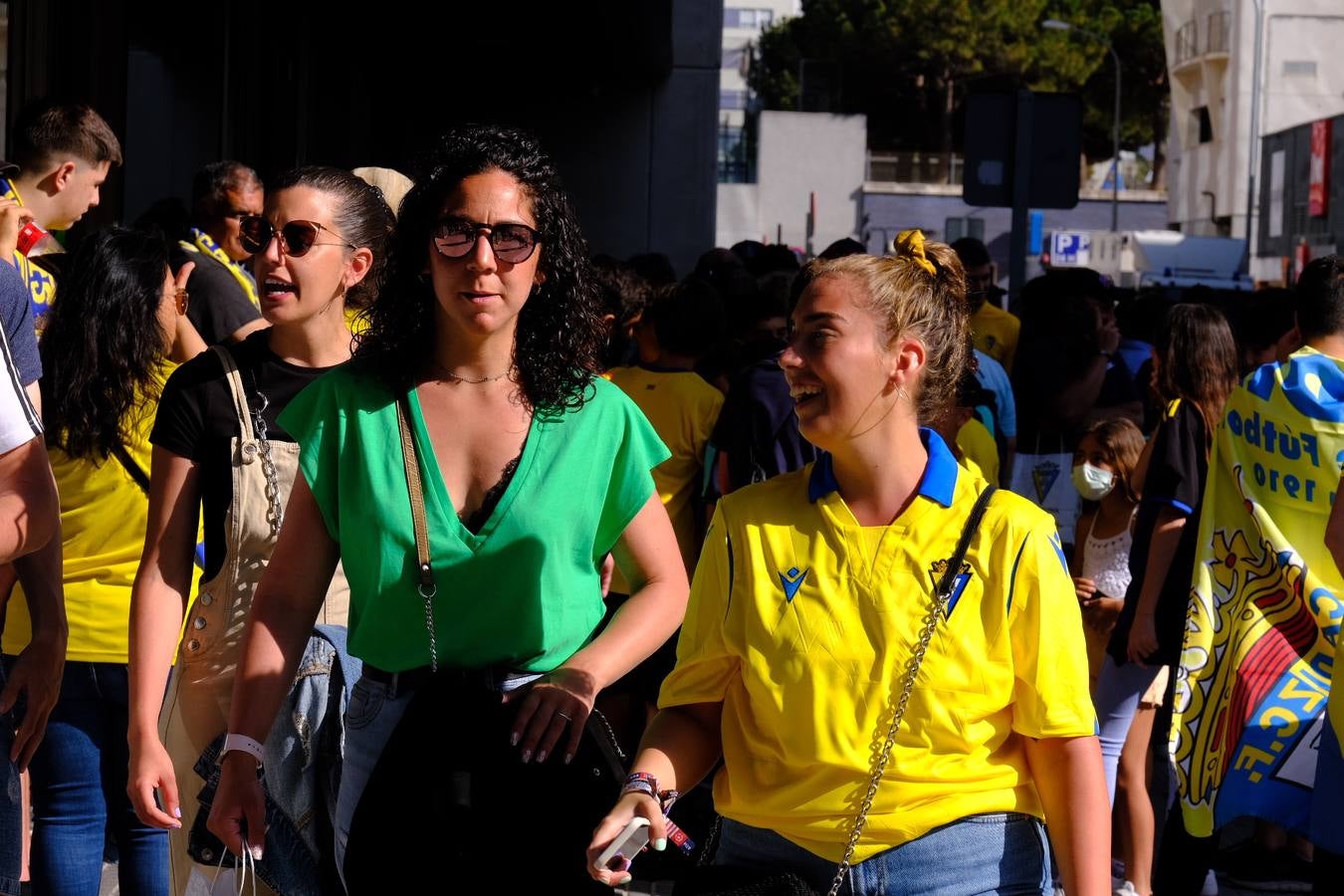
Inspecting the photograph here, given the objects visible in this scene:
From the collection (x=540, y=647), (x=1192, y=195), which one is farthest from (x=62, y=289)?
(x=1192, y=195)

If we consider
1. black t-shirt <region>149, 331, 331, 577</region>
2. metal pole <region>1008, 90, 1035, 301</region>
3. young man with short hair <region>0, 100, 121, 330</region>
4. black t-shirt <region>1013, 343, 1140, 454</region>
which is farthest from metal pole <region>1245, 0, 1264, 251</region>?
black t-shirt <region>149, 331, 331, 577</region>

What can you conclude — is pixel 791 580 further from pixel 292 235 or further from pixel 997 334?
pixel 997 334

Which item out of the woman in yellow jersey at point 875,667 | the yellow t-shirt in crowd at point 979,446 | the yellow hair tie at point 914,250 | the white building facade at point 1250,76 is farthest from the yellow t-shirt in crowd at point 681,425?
the white building facade at point 1250,76

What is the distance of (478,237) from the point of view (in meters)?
2.96

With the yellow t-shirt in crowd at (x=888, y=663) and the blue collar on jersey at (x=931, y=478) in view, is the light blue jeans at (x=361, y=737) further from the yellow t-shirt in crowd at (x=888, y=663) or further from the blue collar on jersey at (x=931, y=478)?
the blue collar on jersey at (x=931, y=478)

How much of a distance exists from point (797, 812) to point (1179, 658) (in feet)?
9.15

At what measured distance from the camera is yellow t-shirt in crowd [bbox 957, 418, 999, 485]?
6.06 metres

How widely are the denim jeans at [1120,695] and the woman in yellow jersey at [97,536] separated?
291cm

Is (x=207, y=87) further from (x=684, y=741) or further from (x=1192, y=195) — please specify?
(x=1192, y=195)

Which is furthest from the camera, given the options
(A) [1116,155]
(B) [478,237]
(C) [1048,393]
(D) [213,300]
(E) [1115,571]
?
(A) [1116,155]

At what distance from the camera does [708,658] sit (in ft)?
8.87

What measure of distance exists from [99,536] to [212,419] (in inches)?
32.6

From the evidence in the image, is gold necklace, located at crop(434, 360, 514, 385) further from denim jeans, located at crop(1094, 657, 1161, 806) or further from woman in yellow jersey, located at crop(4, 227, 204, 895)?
denim jeans, located at crop(1094, 657, 1161, 806)

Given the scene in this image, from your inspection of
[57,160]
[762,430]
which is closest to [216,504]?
[57,160]
